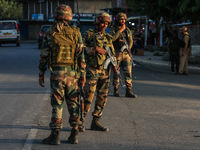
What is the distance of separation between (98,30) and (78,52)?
868 mm

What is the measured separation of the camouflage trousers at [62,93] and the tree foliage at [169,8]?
10348 millimetres

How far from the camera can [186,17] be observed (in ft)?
55.9

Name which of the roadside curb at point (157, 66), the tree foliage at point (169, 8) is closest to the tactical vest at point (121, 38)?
the tree foliage at point (169, 8)

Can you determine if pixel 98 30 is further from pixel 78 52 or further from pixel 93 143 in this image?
pixel 93 143

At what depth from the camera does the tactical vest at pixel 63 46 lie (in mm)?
5754

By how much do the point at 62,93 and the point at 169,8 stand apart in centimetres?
1190

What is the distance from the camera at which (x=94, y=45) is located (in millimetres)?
6660

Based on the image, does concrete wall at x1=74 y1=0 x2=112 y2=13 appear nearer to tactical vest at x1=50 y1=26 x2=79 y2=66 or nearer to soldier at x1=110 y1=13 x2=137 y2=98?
soldier at x1=110 y1=13 x2=137 y2=98

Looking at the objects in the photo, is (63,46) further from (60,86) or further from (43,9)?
(43,9)

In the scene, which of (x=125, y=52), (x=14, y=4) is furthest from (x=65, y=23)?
(x=14, y=4)

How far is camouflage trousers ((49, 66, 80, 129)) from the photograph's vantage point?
18.9 feet

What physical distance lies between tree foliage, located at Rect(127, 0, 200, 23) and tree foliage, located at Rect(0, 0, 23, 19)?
58854mm

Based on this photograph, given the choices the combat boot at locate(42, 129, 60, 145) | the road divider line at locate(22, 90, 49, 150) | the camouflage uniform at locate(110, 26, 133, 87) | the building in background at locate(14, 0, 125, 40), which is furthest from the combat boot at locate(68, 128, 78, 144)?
the building in background at locate(14, 0, 125, 40)

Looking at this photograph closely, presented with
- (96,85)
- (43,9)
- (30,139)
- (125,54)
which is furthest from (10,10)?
(30,139)
